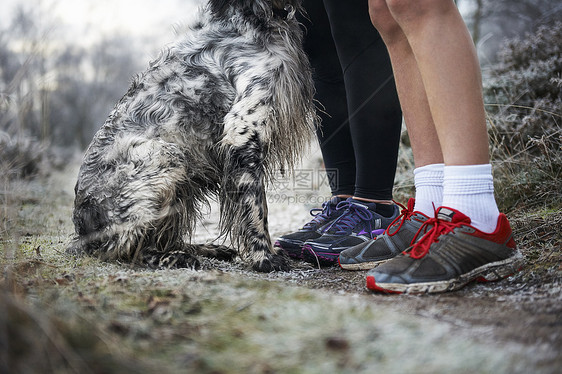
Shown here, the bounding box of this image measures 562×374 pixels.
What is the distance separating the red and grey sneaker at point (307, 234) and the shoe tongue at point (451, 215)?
0.96 metres

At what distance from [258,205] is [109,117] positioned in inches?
40.2

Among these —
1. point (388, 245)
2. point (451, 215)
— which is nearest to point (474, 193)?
point (451, 215)

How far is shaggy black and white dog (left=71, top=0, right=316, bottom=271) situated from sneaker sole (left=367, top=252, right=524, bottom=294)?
797 millimetres

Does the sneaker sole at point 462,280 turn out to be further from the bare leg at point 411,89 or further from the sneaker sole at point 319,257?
the sneaker sole at point 319,257

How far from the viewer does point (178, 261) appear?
2439 mm

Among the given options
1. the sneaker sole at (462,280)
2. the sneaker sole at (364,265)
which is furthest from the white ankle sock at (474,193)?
the sneaker sole at (364,265)

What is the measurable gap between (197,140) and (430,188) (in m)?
1.31

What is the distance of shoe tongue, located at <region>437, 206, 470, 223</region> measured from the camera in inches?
66.9

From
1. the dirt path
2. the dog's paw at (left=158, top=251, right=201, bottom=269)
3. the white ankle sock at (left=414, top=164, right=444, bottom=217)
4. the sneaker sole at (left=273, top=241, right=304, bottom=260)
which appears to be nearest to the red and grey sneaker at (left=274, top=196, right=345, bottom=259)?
the sneaker sole at (left=273, top=241, right=304, bottom=260)

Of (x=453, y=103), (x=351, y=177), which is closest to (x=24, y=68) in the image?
(x=453, y=103)

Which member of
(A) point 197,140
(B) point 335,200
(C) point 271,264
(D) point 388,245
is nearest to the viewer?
(D) point 388,245

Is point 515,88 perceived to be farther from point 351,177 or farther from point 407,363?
point 407,363

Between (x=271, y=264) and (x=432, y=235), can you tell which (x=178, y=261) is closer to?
(x=271, y=264)

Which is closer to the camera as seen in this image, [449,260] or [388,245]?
[449,260]
